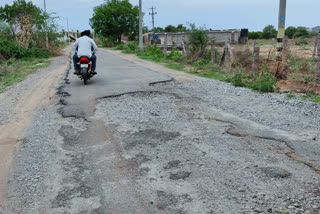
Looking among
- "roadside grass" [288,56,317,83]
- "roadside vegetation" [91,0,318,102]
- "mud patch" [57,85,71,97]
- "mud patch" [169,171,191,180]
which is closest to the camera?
"mud patch" [169,171,191,180]

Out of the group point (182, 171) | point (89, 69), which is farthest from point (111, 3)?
point (182, 171)

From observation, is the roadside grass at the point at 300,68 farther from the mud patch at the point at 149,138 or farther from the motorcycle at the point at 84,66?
the mud patch at the point at 149,138

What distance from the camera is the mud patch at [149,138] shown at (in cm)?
457

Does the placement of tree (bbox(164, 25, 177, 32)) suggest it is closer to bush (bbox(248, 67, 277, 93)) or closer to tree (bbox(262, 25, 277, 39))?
tree (bbox(262, 25, 277, 39))

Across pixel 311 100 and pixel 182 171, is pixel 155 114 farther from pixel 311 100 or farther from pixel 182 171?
pixel 311 100

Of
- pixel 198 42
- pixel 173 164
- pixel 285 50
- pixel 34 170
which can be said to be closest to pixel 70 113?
pixel 34 170

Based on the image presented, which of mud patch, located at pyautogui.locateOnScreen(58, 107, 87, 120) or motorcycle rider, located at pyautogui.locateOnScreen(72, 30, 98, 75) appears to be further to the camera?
motorcycle rider, located at pyautogui.locateOnScreen(72, 30, 98, 75)

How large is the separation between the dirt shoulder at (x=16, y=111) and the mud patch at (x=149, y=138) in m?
1.55

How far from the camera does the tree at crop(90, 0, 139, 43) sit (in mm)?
46812

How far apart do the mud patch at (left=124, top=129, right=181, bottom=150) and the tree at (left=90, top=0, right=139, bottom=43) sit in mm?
Answer: 43504

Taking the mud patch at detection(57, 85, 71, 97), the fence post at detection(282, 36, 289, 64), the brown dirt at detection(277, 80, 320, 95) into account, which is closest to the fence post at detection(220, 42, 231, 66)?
the fence post at detection(282, 36, 289, 64)

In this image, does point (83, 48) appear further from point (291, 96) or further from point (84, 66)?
point (291, 96)

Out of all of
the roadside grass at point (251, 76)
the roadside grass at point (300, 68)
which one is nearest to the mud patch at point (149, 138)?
the roadside grass at point (251, 76)

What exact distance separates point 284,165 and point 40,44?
23.9 m
